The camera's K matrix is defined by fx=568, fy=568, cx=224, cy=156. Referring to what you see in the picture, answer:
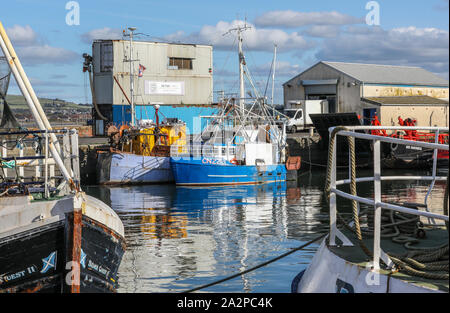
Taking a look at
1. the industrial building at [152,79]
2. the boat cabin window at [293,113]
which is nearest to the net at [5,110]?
the industrial building at [152,79]

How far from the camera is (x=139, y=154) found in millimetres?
34531

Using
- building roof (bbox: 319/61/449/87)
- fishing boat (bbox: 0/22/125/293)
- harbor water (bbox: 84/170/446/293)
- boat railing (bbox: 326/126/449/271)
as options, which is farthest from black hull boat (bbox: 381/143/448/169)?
boat railing (bbox: 326/126/449/271)

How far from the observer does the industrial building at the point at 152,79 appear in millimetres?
46750

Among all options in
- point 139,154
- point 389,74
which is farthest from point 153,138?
point 389,74

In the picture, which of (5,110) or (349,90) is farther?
(349,90)

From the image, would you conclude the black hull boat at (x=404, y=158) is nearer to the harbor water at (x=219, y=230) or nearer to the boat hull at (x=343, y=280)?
the harbor water at (x=219, y=230)

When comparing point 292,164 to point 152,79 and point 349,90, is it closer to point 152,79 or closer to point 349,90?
point 349,90

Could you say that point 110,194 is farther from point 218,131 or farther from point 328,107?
point 328,107

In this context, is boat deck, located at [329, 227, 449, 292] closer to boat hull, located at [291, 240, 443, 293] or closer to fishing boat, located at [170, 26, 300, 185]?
boat hull, located at [291, 240, 443, 293]

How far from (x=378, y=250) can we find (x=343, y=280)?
0.59m

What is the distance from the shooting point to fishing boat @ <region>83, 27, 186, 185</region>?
3162 cm

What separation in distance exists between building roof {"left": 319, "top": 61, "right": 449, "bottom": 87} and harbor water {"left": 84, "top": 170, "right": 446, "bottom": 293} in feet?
69.5
